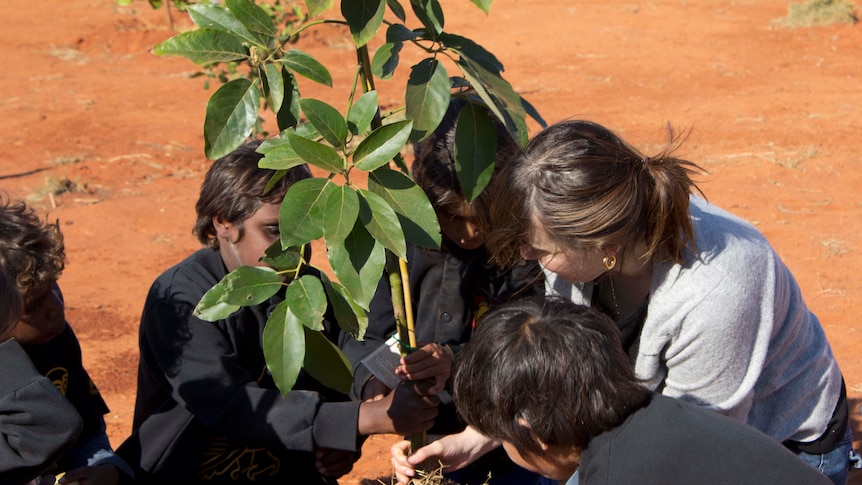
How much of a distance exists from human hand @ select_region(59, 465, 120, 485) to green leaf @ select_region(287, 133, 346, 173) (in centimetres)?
122

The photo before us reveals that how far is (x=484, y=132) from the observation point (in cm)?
169

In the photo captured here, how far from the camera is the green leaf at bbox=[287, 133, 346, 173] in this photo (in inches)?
60.0

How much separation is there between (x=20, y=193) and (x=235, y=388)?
642 centimetres

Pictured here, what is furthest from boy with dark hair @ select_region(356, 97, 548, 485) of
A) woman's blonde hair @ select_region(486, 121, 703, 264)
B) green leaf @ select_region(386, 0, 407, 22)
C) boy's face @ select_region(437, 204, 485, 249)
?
green leaf @ select_region(386, 0, 407, 22)

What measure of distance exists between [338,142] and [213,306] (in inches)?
15.6

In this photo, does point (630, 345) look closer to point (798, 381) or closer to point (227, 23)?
point (798, 381)

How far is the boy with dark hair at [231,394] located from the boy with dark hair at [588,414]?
36 cm

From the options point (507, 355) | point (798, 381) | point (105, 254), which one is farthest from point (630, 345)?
point (105, 254)

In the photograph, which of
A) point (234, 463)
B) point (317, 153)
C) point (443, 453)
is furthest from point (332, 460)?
point (317, 153)

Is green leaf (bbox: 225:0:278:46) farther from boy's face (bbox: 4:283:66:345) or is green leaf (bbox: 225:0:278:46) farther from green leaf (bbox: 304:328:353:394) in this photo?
boy's face (bbox: 4:283:66:345)

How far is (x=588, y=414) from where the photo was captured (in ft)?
5.39

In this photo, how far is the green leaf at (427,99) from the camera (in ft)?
5.34

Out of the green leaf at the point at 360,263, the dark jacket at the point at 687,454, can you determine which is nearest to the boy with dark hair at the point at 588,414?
the dark jacket at the point at 687,454

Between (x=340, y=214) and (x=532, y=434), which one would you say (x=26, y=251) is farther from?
(x=532, y=434)
